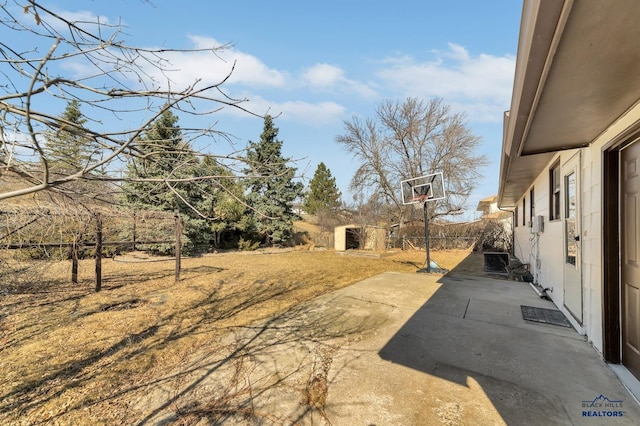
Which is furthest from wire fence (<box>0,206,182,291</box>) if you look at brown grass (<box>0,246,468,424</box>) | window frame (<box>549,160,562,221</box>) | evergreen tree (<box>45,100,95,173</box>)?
window frame (<box>549,160,562,221</box>)

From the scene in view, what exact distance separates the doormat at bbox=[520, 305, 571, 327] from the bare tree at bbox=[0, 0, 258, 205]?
14.7 feet

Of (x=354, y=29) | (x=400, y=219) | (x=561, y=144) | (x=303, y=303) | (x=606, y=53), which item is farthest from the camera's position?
(x=400, y=219)

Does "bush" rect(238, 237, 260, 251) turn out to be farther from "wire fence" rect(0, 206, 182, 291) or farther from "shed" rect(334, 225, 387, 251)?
"wire fence" rect(0, 206, 182, 291)

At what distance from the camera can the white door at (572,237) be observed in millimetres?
3443

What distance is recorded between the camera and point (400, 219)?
19594mm

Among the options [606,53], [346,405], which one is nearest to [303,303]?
[346,405]

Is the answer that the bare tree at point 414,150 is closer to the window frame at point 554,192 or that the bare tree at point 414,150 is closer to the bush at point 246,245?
the bush at point 246,245

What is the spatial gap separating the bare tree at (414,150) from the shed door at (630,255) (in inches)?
667

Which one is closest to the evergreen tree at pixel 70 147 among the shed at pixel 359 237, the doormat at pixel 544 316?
the doormat at pixel 544 316

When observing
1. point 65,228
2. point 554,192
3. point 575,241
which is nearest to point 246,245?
point 65,228

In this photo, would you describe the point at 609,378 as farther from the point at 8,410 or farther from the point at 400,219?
the point at 400,219

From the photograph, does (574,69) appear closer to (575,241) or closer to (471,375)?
(471,375)

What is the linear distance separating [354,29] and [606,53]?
186 inches

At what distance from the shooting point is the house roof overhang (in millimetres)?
1283
